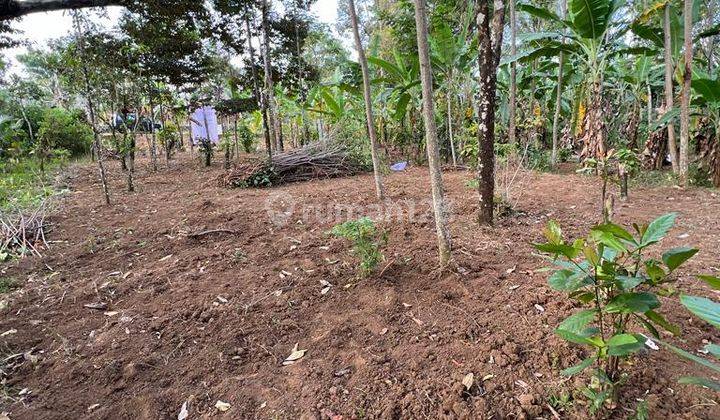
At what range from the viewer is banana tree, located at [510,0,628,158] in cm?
460

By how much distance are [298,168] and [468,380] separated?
19.6ft

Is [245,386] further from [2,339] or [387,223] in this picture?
[387,223]

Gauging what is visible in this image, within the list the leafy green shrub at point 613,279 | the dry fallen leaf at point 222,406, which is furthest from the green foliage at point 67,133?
the leafy green shrub at point 613,279

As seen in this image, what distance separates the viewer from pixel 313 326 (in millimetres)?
2256

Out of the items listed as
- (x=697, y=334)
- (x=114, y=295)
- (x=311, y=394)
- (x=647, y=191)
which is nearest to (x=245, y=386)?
(x=311, y=394)

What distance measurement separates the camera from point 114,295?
2846 mm

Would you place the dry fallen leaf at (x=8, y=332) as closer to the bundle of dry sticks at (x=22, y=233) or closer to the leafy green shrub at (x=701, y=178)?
the bundle of dry sticks at (x=22, y=233)

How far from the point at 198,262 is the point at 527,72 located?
7.62 m

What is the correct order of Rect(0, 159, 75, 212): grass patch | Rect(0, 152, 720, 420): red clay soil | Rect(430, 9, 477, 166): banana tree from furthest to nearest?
Rect(430, 9, 477, 166): banana tree, Rect(0, 159, 75, 212): grass patch, Rect(0, 152, 720, 420): red clay soil

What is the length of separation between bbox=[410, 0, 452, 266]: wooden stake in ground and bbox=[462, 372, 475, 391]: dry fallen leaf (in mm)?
963

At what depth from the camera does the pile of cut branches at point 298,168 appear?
6761 millimetres

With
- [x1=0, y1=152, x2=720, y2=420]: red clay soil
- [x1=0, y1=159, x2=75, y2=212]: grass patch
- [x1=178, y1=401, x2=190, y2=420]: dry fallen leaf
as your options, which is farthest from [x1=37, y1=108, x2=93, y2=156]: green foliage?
[x1=178, y1=401, x2=190, y2=420]: dry fallen leaf

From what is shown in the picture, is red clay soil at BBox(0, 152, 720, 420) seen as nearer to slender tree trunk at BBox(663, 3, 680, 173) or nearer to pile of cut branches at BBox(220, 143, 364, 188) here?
slender tree trunk at BBox(663, 3, 680, 173)

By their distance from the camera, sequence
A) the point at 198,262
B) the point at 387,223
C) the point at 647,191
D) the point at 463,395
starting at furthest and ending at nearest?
the point at 647,191 < the point at 387,223 < the point at 198,262 < the point at 463,395
